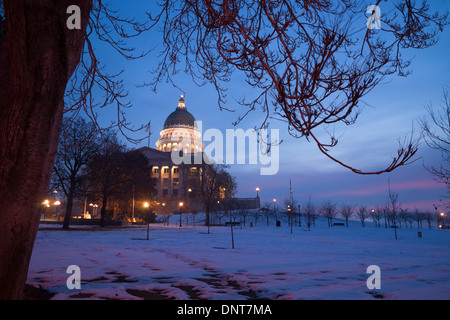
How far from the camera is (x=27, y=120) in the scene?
2.51 meters

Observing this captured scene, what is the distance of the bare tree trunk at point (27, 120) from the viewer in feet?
7.80

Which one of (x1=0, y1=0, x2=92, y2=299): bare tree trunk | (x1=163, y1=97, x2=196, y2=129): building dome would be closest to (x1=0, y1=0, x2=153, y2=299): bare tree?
(x1=0, y1=0, x2=92, y2=299): bare tree trunk

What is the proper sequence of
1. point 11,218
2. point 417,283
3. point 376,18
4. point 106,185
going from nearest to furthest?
1. point 11,218
2. point 376,18
3. point 417,283
4. point 106,185

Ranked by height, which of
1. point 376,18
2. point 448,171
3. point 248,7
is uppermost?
point 248,7

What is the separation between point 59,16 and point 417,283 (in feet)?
21.5

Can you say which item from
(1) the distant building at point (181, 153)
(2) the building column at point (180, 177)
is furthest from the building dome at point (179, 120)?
(2) the building column at point (180, 177)

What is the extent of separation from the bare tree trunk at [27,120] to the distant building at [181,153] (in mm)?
66080

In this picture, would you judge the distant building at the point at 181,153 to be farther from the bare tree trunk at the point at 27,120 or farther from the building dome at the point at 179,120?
the bare tree trunk at the point at 27,120

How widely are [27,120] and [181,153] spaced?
99.8 meters

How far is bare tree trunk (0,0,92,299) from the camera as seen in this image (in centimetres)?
238

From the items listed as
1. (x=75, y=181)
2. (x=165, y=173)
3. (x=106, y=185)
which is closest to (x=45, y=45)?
(x=75, y=181)

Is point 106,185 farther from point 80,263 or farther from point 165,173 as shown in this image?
point 165,173
